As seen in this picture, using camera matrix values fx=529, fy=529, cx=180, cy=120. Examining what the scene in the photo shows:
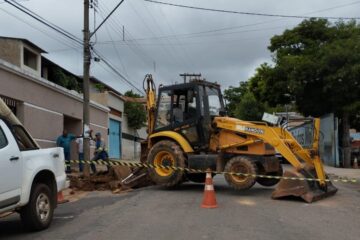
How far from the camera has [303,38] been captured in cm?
3250

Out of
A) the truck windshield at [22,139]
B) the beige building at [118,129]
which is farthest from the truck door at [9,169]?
the beige building at [118,129]

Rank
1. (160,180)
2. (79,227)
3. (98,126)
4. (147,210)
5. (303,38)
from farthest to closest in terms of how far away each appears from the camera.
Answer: (303,38) → (98,126) → (160,180) → (147,210) → (79,227)

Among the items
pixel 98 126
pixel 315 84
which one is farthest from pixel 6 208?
pixel 315 84

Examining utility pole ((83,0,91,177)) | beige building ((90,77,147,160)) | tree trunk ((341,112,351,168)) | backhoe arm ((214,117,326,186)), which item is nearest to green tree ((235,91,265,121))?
beige building ((90,77,147,160))

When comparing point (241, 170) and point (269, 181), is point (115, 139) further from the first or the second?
point (241, 170)

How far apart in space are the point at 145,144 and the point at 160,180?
1798 millimetres

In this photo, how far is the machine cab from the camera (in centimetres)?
1455

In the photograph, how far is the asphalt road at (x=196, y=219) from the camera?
8.29 meters

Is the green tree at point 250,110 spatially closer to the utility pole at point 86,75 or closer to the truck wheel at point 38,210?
the utility pole at point 86,75

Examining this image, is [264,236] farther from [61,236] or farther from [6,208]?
[6,208]

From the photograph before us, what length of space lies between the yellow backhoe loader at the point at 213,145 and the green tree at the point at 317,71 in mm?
15179

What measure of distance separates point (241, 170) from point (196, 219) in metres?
3.98

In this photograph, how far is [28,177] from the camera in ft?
27.7

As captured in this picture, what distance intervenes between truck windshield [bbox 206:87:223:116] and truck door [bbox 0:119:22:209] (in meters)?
7.53
